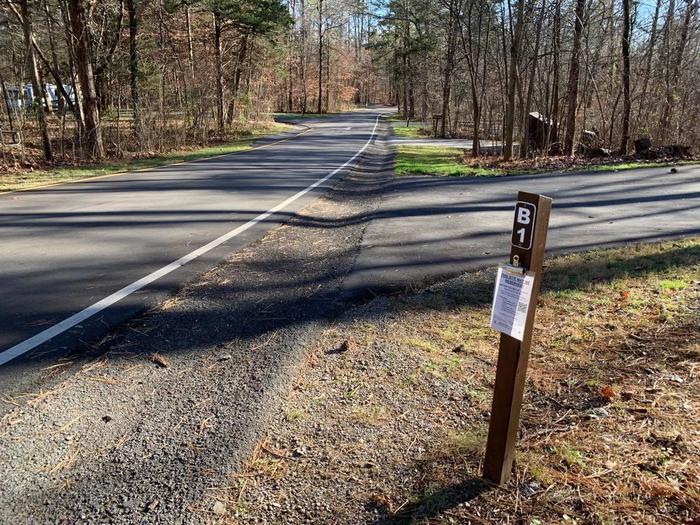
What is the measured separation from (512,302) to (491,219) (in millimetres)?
6209

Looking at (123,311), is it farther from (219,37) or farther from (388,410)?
(219,37)

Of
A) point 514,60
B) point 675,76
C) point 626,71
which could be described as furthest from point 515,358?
point 675,76

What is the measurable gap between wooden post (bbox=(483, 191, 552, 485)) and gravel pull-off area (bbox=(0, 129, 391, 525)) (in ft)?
4.13

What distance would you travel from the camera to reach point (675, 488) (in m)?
2.27

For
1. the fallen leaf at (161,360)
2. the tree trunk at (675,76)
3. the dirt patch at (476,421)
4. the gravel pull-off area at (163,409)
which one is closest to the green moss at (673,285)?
the dirt patch at (476,421)

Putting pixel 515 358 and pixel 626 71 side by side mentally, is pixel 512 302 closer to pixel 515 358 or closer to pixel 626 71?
pixel 515 358

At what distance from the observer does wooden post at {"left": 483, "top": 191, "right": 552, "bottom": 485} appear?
2152mm

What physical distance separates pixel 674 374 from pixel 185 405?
3.09 meters

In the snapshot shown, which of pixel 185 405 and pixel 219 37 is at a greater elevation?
pixel 219 37

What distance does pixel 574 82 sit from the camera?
17.1m

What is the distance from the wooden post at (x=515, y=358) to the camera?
2.15 metres

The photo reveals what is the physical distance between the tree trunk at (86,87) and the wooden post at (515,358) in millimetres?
17408

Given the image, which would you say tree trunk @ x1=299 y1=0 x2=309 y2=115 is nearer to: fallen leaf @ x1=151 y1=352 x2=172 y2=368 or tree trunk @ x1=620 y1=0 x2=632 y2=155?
tree trunk @ x1=620 y1=0 x2=632 y2=155

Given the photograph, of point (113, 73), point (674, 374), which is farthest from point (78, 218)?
point (113, 73)
